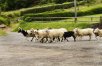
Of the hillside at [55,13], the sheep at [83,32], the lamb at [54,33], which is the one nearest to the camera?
the lamb at [54,33]

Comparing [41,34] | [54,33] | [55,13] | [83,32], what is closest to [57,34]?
[54,33]

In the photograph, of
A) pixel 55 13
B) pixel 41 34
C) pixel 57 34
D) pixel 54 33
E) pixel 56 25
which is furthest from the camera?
Result: pixel 55 13

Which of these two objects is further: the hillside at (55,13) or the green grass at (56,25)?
the hillside at (55,13)

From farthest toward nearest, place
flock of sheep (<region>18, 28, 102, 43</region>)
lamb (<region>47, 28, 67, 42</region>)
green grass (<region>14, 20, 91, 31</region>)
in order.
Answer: green grass (<region>14, 20, 91, 31</region>) → flock of sheep (<region>18, 28, 102, 43</region>) → lamb (<region>47, 28, 67, 42</region>)

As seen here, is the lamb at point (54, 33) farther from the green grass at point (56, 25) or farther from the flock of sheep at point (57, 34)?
the green grass at point (56, 25)

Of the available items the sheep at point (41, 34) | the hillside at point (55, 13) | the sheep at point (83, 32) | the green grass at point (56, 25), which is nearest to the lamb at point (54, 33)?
the sheep at point (41, 34)

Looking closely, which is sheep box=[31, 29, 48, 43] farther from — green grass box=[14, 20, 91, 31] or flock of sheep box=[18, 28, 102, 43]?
green grass box=[14, 20, 91, 31]

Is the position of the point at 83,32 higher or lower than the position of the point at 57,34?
lower

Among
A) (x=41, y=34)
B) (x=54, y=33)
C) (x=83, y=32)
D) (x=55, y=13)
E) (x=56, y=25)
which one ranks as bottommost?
(x=55, y=13)

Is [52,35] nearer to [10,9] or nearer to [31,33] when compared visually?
[31,33]

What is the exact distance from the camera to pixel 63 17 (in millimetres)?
66062

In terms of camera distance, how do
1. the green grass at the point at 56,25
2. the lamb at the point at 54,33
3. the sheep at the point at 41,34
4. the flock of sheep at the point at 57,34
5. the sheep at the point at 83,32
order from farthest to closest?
the green grass at the point at 56,25 → the sheep at the point at 83,32 → the sheep at the point at 41,34 → the flock of sheep at the point at 57,34 → the lamb at the point at 54,33

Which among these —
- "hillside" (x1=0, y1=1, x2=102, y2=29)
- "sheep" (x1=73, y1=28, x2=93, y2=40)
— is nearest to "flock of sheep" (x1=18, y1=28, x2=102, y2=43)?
"sheep" (x1=73, y1=28, x2=93, y2=40)

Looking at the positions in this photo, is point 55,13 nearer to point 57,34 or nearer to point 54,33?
point 57,34
